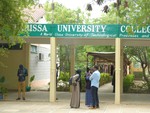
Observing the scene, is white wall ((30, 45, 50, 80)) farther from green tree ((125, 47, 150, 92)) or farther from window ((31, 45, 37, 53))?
green tree ((125, 47, 150, 92))

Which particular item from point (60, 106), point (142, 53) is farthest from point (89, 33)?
point (142, 53)

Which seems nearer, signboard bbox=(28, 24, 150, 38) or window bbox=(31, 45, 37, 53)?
signboard bbox=(28, 24, 150, 38)

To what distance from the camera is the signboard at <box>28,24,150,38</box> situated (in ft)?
53.7

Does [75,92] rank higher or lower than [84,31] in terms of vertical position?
lower

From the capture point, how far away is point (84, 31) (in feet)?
54.7

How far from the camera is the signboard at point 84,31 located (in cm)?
1638

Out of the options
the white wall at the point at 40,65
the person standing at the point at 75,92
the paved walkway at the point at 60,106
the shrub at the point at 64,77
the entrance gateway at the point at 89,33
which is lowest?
the paved walkway at the point at 60,106

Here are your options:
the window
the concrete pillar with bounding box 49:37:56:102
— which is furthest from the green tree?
the concrete pillar with bounding box 49:37:56:102

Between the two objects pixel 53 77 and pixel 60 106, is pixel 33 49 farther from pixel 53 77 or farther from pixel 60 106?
pixel 60 106

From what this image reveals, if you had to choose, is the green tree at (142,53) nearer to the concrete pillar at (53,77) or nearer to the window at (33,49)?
the window at (33,49)

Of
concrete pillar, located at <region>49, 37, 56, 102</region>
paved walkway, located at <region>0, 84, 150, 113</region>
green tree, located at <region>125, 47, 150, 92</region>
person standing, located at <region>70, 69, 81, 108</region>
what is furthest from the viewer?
green tree, located at <region>125, 47, 150, 92</region>

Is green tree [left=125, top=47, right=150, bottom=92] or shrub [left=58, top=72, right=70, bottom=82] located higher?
green tree [left=125, top=47, right=150, bottom=92]

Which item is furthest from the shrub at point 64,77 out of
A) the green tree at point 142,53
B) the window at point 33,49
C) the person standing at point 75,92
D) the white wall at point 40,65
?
the person standing at point 75,92

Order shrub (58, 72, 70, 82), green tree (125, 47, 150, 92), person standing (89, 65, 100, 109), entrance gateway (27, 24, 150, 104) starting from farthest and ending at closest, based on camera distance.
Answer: green tree (125, 47, 150, 92) < shrub (58, 72, 70, 82) < entrance gateway (27, 24, 150, 104) < person standing (89, 65, 100, 109)
